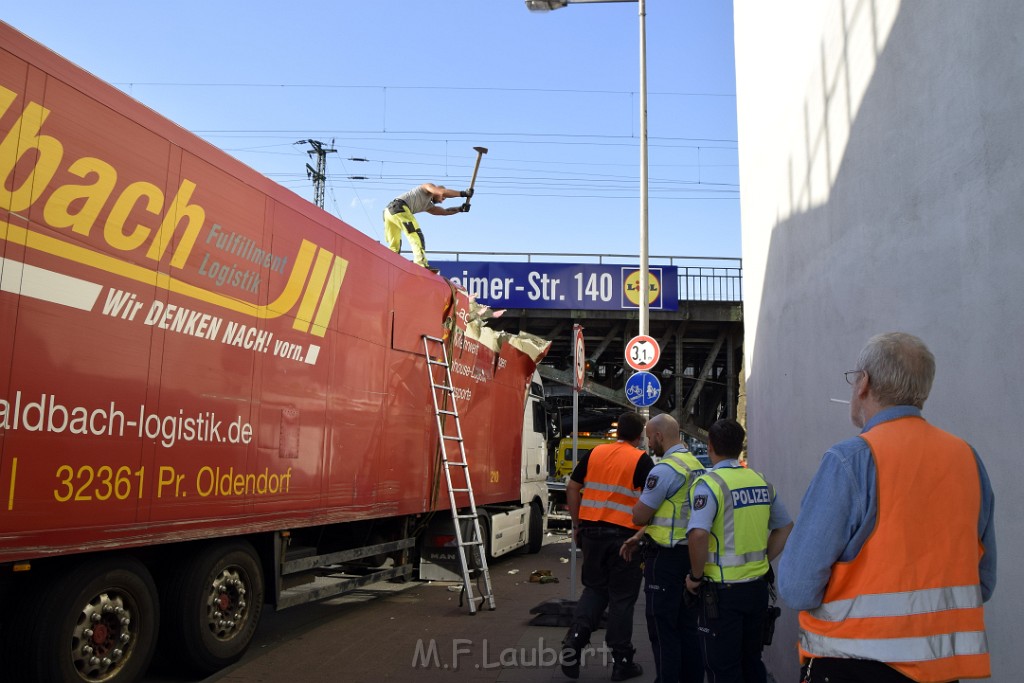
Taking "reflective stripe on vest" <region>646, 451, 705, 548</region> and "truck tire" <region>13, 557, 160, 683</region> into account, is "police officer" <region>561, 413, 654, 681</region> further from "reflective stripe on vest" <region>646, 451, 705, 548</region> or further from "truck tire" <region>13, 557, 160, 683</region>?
"truck tire" <region>13, 557, 160, 683</region>

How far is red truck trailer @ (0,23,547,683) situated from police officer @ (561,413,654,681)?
2198mm

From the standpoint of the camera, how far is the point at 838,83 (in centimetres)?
510

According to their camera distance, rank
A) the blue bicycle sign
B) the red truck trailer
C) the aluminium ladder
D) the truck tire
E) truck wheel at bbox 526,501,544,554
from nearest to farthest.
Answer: the red truck trailer → the truck tire → the aluminium ladder → the blue bicycle sign → truck wheel at bbox 526,501,544,554

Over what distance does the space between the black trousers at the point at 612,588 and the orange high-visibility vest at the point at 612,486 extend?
11 cm

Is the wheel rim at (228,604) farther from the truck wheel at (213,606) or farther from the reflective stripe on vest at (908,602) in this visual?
the reflective stripe on vest at (908,602)

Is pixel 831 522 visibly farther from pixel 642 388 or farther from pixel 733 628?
pixel 642 388

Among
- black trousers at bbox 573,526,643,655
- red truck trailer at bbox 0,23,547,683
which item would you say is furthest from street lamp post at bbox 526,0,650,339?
black trousers at bbox 573,526,643,655

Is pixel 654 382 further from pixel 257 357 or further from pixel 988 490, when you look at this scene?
pixel 988 490

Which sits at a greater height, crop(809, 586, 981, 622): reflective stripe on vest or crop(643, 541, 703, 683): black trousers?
crop(809, 586, 981, 622): reflective stripe on vest

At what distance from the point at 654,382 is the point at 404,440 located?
194 inches

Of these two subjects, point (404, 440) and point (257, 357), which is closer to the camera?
point (257, 357)

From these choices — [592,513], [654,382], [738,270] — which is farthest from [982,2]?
[738,270]

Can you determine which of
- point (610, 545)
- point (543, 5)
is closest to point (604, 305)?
point (543, 5)

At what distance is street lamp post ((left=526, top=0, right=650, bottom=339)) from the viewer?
1432 cm
